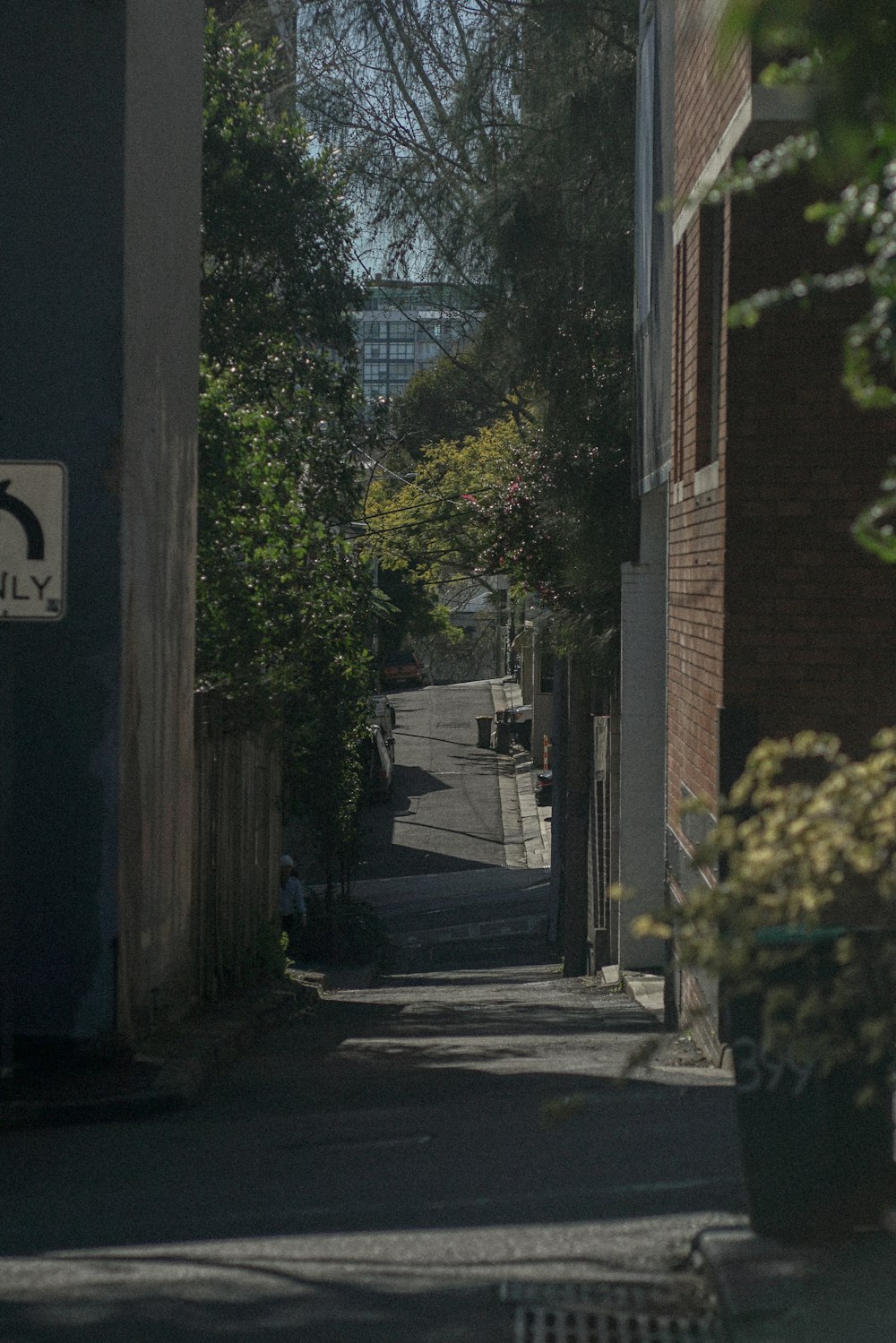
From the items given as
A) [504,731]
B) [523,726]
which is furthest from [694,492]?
[504,731]

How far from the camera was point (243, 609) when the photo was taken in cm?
1205

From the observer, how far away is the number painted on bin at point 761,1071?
4.45 metres

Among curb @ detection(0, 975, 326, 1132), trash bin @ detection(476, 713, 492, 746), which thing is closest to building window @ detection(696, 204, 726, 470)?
curb @ detection(0, 975, 326, 1132)

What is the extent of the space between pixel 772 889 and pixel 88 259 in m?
6.02

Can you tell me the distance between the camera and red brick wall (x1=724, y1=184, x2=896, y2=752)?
7.84 meters

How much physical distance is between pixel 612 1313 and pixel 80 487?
17.8 feet

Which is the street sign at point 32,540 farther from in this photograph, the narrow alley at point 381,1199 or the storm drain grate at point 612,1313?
the storm drain grate at point 612,1313

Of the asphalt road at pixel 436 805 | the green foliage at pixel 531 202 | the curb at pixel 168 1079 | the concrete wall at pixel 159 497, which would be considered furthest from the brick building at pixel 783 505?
the asphalt road at pixel 436 805

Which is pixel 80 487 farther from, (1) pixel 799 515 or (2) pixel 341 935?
(2) pixel 341 935

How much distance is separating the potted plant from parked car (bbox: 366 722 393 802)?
1192 inches

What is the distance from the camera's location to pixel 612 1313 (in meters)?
4.42

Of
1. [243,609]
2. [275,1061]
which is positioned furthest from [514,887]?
[275,1061]

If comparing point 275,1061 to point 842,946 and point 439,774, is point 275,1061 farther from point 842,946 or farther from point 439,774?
point 439,774

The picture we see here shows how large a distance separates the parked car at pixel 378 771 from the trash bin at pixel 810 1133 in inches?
1191
